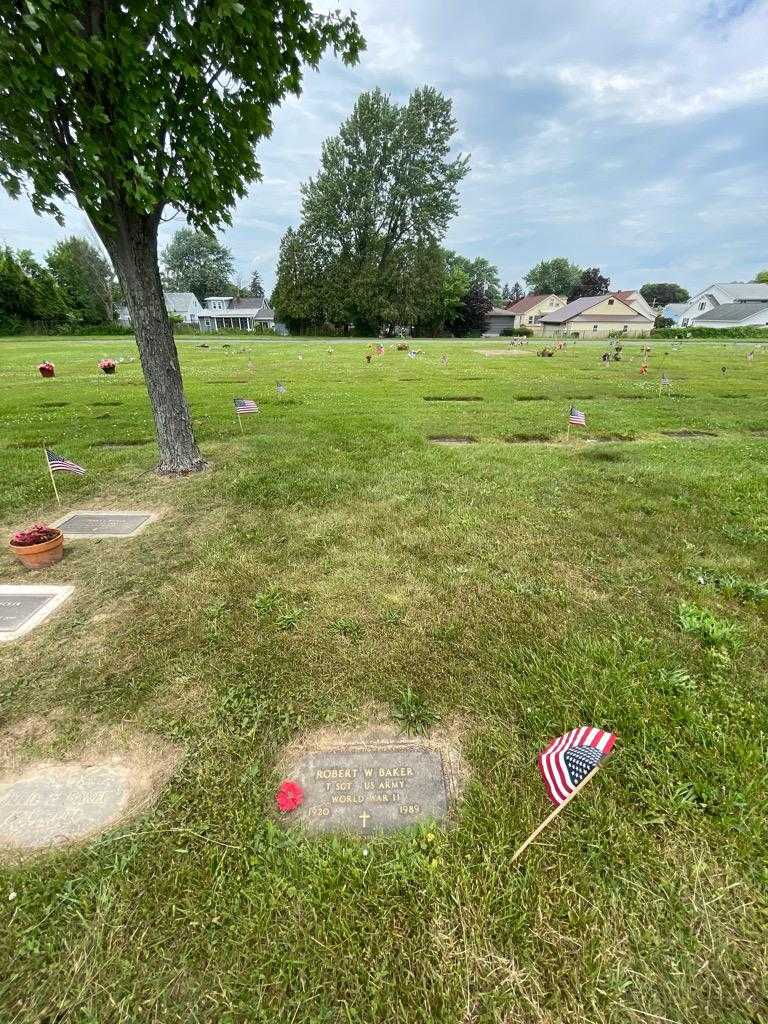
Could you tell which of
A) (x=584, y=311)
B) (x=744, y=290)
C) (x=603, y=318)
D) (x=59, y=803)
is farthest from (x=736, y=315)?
(x=59, y=803)

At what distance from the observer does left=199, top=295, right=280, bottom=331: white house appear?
240 feet

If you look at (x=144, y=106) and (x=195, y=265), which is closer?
(x=144, y=106)

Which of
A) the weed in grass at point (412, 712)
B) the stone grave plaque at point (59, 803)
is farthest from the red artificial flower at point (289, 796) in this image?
the stone grave plaque at point (59, 803)

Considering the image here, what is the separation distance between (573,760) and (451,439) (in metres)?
7.32

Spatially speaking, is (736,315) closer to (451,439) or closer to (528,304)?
(528,304)

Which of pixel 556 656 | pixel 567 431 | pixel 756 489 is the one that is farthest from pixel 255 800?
pixel 567 431

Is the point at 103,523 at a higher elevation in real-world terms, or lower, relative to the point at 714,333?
lower

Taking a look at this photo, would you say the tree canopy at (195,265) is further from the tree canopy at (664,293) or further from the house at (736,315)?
the tree canopy at (664,293)

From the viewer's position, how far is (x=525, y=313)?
247ft

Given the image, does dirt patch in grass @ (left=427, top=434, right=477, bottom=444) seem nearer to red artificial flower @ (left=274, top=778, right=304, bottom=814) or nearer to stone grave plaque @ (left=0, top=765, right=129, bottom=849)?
red artificial flower @ (left=274, top=778, right=304, bottom=814)

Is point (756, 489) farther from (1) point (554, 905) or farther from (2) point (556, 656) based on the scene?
(1) point (554, 905)

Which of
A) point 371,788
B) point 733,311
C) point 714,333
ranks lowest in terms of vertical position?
point 371,788

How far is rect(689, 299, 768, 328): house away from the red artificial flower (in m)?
83.6

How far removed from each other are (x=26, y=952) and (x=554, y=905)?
6.91ft
